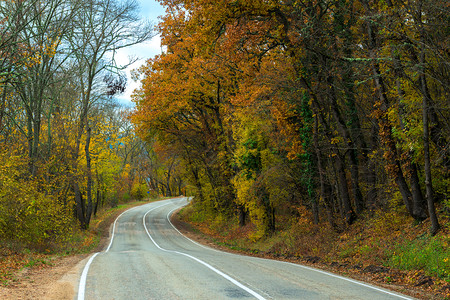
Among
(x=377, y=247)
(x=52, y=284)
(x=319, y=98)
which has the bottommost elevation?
(x=377, y=247)

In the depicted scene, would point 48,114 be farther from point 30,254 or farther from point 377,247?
point 377,247

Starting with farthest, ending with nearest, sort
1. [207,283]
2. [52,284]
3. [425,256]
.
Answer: [425,256], [52,284], [207,283]

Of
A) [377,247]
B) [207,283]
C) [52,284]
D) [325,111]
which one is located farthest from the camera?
[325,111]

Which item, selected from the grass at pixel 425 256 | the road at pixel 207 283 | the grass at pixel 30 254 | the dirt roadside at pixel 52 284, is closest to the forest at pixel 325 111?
the grass at pixel 425 256

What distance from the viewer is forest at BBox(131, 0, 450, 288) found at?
11.1 meters

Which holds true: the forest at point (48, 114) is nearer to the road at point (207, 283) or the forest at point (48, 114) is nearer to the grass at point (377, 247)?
the road at point (207, 283)

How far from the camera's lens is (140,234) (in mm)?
28891

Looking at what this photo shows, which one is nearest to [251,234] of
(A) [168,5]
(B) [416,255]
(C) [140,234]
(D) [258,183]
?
(D) [258,183]

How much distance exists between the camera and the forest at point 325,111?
11.1 meters

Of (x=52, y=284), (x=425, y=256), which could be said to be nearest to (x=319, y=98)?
(x=425, y=256)

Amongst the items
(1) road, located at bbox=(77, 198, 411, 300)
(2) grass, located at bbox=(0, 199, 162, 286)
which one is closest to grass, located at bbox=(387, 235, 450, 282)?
(1) road, located at bbox=(77, 198, 411, 300)

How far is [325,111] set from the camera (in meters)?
17.6

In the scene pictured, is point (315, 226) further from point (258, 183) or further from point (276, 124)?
point (276, 124)

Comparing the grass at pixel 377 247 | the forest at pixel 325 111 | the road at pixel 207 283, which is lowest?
the grass at pixel 377 247
